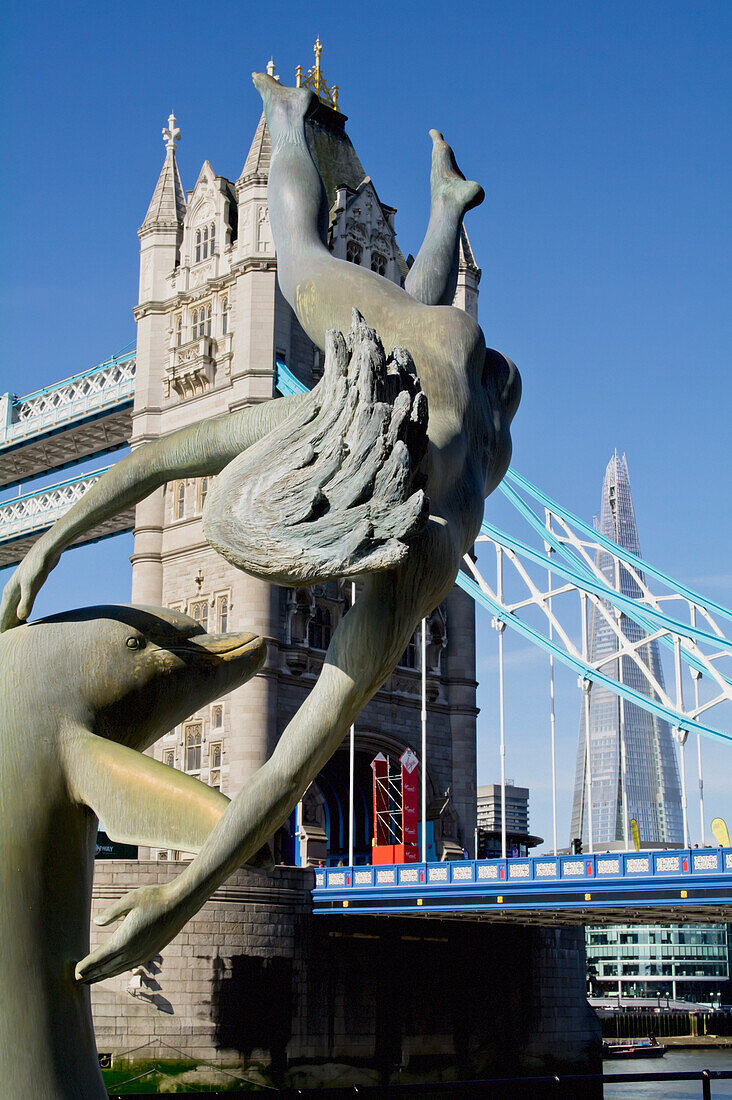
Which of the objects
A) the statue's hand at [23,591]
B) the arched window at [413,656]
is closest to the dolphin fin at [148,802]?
the statue's hand at [23,591]

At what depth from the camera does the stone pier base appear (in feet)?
79.0

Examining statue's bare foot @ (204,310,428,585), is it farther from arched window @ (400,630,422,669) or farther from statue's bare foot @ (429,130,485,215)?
arched window @ (400,630,422,669)

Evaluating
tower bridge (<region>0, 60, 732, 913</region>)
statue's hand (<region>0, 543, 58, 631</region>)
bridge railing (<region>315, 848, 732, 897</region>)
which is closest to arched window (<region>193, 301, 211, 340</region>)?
tower bridge (<region>0, 60, 732, 913</region>)

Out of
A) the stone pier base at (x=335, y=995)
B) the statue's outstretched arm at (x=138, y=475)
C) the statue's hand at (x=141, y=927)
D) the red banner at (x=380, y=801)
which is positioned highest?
the red banner at (x=380, y=801)

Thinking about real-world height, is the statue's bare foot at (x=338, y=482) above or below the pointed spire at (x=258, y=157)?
below

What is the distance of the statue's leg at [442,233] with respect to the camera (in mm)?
6203

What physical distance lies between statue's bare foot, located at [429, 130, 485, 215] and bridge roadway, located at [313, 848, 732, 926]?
1621 centimetres

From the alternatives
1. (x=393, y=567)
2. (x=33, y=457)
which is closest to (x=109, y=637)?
(x=393, y=567)

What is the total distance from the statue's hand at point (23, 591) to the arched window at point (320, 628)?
27022 millimetres

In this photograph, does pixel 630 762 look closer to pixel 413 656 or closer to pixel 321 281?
pixel 413 656

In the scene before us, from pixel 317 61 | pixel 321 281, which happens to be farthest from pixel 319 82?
pixel 321 281

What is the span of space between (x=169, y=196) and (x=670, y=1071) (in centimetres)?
2836

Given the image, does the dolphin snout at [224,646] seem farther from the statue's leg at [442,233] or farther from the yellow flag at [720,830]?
the yellow flag at [720,830]

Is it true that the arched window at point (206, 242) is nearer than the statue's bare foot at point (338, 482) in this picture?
No
